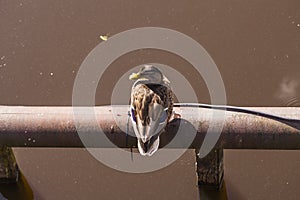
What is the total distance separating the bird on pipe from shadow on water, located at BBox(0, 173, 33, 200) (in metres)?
1.58

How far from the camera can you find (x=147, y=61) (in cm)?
459

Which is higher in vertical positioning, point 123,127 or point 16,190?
point 123,127

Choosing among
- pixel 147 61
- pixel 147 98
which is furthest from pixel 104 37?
pixel 147 98

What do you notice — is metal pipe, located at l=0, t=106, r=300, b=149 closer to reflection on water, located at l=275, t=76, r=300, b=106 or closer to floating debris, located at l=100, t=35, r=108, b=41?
reflection on water, located at l=275, t=76, r=300, b=106

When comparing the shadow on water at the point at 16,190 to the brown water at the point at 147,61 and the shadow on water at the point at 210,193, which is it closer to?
the brown water at the point at 147,61

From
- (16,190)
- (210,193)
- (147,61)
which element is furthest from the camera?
(147,61)

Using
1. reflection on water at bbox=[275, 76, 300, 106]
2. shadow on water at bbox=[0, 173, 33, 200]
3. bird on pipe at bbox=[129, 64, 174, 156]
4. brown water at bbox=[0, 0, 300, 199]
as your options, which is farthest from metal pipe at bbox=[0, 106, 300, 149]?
reflection on water at bbox=[275, 76, 300, 106]

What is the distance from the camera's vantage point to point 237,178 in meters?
3.90

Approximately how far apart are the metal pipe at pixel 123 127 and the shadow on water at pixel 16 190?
1.19 meters

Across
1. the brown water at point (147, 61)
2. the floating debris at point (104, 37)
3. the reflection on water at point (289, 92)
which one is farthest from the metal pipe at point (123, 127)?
the floating debris at point (104, 37)

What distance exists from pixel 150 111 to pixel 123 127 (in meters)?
0.18

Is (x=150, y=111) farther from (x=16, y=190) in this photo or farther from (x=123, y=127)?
(x=16, y=190)

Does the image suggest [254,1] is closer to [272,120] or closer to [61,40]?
[61,40]

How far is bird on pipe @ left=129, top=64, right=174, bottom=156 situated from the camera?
2707mm
